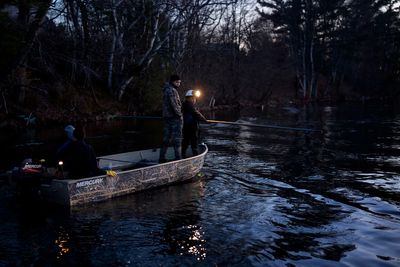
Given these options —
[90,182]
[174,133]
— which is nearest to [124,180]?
[90,182]

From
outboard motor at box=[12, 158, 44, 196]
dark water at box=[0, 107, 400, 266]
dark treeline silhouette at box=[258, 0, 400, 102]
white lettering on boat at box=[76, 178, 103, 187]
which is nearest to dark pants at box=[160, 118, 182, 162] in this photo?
dark water at box=[0, 107, 400, 266]

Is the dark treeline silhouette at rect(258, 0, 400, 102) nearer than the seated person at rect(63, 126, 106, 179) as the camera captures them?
No

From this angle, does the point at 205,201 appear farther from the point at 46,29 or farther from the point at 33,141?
the point at 46,29

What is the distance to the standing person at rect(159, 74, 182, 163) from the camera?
1054cm

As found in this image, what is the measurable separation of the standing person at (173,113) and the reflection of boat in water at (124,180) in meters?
0.64

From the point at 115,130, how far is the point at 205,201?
13.0m

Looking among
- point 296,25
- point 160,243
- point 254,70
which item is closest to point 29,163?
point 160,243

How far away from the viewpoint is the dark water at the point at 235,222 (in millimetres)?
6160

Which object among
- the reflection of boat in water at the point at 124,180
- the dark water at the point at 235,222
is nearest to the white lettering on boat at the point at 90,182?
the reflection of boat in water at the point at 124,180

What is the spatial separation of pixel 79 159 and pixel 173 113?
2.84 meters

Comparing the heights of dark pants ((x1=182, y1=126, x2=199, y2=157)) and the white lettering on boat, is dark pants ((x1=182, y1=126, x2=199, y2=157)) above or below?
above

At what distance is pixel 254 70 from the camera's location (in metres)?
43.0

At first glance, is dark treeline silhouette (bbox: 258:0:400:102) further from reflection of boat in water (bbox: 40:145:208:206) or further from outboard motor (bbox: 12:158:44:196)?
outboard motor (bbox: 12:158:44:196)

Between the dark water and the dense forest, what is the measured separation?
756cm
